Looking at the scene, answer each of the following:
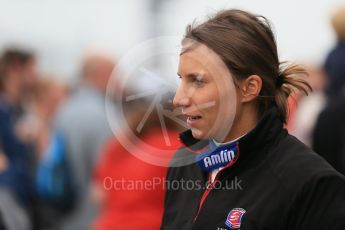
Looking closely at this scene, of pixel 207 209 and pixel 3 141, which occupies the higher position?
pixel 207 209

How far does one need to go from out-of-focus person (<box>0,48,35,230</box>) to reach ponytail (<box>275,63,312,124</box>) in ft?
5.85

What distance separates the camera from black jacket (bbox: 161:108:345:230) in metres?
2.45

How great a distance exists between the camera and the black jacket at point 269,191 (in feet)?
8.03

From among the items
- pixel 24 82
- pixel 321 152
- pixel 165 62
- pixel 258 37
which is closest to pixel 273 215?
pixel 258 37

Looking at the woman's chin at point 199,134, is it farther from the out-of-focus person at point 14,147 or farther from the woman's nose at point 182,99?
the out-of-focus person at point 14,147

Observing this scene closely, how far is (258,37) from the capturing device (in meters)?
A: 2.65

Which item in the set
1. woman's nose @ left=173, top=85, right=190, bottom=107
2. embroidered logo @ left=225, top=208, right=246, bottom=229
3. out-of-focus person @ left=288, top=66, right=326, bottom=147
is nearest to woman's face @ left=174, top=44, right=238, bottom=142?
woman's nose @ left=173, top=85, right=190, bottom=107

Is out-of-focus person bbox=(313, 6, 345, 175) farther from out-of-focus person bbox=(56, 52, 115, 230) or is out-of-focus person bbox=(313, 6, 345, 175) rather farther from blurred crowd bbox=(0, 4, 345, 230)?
out-of-focus person bbox=(56, 52, 115, 230)

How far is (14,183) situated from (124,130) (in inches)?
93.3

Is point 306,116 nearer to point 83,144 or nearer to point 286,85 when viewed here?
point 83,144

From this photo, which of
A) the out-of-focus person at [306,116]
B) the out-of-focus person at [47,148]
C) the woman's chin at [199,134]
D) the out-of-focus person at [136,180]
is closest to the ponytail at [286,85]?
the woman's chin at [199,134]

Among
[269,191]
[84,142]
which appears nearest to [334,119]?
[84,142]

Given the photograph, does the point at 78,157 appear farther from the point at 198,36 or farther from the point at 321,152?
the point at 198,36

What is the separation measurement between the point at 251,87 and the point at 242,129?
0.15 meters
